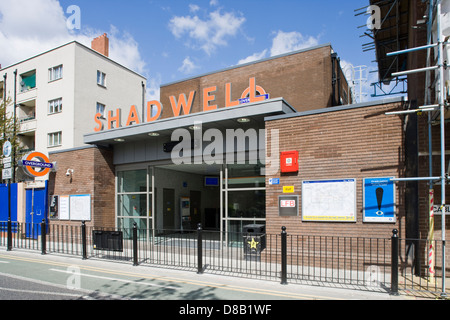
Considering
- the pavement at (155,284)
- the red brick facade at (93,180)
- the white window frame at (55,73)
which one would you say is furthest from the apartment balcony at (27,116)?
the pavement at (155,284)

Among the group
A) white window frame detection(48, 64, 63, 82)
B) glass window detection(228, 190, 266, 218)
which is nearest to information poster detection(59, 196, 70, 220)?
glass window detection(228, 190, 266, 218)

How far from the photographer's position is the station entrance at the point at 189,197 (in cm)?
1142

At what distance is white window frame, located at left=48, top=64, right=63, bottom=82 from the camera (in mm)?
25938

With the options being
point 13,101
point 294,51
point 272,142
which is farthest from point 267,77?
point 13,101

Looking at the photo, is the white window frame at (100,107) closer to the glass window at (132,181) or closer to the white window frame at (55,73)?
the white window frame at (55,73)

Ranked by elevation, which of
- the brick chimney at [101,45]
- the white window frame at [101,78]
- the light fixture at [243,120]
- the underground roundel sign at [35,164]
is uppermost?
the brick chimney at [101,45]

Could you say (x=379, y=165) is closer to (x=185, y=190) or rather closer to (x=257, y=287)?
(x=257, y=287)

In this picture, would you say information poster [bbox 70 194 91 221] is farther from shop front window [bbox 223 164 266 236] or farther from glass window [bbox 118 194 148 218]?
shop front window [bbox 223 164 266 236]

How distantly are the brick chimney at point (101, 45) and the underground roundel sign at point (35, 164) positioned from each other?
1647 cm

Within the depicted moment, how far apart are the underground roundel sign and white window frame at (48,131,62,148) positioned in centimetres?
1065

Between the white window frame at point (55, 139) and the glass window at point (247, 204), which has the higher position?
the white window frame at point (55, 139)

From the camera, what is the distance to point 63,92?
82.8 feet

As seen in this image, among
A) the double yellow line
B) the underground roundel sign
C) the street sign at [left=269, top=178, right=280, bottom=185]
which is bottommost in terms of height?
the double yellow line

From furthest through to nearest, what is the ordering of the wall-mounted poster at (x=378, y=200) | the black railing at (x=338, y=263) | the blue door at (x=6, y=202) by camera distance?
the blue door at (x=6, y=202) < the wall-mounted poster at (x=378, y=200) < the black railing at (x=338, y=263)
